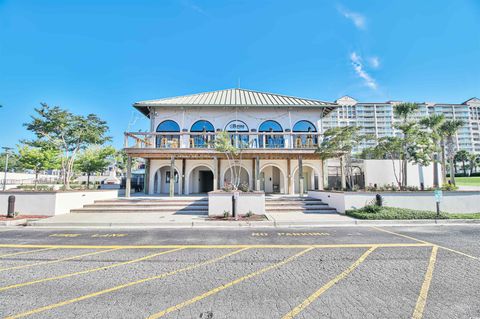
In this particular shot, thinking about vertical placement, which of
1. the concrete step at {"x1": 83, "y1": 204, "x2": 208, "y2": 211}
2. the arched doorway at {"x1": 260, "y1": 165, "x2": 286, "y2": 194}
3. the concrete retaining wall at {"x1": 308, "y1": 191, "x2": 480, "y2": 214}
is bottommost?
the concrete step at {"x1": 83, "y1": 204, "x2": 208, "y2": 211}

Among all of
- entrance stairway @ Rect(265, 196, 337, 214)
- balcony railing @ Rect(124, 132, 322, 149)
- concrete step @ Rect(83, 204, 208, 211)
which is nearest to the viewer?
entrance stairway @ Rect(265, 196, 337, 214)

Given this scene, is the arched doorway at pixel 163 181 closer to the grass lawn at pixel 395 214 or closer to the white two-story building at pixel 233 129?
the white two-story building at pixel 233 129

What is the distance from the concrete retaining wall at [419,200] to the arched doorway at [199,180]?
11.0 m

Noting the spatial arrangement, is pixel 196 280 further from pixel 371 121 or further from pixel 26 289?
pixel 371 121

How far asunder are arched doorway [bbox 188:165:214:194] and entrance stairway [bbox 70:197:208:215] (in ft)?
18.2

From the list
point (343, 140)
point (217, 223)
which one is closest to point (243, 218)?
point (217, 223)

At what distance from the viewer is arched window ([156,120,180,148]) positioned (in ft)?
52.0

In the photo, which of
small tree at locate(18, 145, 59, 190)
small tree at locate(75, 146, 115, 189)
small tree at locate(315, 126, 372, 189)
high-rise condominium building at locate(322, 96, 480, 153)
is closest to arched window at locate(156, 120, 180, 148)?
small tree at locate(75, 146, 115, 189)

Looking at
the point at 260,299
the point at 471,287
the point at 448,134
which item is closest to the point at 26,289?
the point at 260,299

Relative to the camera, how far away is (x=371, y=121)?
84.7 metres

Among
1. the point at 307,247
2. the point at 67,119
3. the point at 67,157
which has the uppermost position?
the point at 67,119

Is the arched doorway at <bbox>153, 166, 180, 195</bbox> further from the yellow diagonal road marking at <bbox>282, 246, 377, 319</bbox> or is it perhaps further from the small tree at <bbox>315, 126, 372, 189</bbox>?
the yellow diagonal road marking at <bbox>282, 246, 377, 319</bbox>

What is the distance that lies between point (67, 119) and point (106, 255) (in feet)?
60.9

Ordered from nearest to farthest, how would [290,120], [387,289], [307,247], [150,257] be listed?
[387,289]
[150,257]
[307,247]
[290,120]
